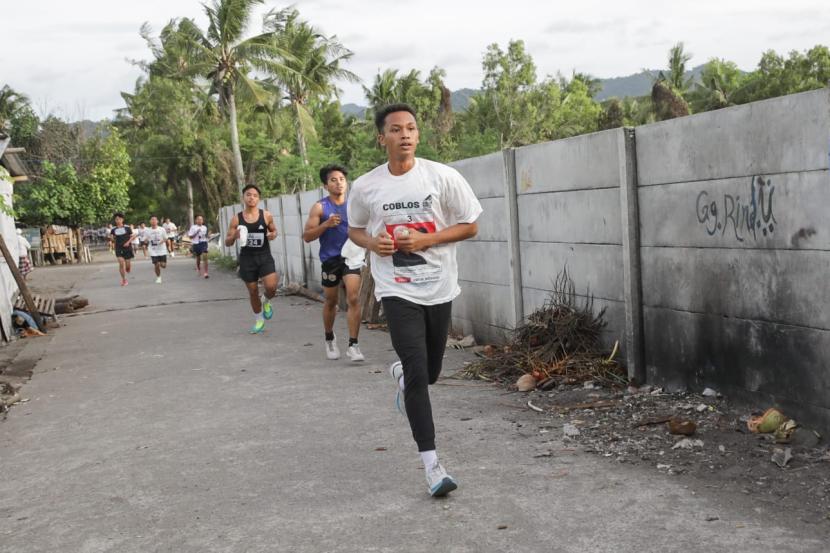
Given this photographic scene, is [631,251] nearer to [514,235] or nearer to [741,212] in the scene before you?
[741,212]

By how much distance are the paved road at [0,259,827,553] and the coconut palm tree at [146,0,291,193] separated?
93.1 feet

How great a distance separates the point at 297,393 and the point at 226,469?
2142 millimetres

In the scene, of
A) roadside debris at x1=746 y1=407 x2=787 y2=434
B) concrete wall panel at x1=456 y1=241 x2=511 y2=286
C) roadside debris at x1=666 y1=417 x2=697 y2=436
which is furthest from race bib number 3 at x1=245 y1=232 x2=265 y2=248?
roadside debris at x1=746 y1=407 x2=787 y2=434

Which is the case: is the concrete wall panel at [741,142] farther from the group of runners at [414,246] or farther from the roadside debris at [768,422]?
the group of runners at [414,246]

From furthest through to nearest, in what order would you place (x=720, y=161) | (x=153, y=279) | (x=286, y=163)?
(x=286, y=163) < (x=153, y=279) < (x=720, y=161)

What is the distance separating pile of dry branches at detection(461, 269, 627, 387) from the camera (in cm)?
670

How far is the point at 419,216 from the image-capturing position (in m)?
4.60

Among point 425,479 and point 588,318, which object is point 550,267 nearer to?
point 588,318

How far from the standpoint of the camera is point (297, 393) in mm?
7164

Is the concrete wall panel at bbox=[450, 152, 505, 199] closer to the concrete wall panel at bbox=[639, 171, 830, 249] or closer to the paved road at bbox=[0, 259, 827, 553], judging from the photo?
the paved road at bbox=[0, 259, 827, 553]

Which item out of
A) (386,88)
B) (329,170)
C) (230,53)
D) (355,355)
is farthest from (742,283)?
(386,88)

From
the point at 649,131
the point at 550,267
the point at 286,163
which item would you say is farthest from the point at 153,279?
the point at 649,131

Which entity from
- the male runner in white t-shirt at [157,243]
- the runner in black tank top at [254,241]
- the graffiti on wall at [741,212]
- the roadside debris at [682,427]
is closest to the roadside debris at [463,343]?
the runner in black tank top at [254,241]

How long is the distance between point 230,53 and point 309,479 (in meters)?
33.2
